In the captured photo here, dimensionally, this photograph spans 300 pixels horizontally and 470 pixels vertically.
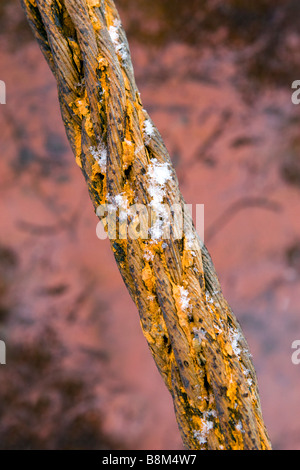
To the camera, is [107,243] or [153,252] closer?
[153,252]

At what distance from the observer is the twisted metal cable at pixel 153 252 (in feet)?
0.68

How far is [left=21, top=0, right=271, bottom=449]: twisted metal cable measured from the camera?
208 mm

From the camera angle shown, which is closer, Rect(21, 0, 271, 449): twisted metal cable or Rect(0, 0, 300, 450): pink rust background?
Rect(21, 0, 271, 449): twisted metal cable

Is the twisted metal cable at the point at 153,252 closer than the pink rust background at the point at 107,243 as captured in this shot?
Yes

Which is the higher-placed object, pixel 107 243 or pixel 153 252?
pixel 107 243

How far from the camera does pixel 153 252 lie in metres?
0.21

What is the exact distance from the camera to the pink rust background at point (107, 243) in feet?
1.71

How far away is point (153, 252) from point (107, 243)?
1.11 ft

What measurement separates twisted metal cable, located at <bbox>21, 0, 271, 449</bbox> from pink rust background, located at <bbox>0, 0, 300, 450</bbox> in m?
0.32

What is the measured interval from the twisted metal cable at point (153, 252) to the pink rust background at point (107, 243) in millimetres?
324

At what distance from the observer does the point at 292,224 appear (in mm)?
565

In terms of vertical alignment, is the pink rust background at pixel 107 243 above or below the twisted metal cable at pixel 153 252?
above

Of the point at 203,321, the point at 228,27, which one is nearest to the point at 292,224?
the point at 228,27
